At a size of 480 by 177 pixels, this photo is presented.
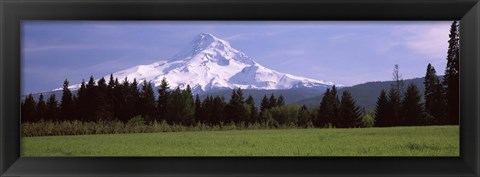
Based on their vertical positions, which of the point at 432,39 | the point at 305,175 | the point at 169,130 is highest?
the point at 432,39

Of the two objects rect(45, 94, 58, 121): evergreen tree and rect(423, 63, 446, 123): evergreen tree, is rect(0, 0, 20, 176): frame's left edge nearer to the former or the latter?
rect(45, 94, 58, 121): evergreen tree

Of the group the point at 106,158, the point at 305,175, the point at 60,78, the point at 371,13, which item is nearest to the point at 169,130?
the point at 106,158

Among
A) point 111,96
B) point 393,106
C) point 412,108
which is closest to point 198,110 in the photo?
point 111,96

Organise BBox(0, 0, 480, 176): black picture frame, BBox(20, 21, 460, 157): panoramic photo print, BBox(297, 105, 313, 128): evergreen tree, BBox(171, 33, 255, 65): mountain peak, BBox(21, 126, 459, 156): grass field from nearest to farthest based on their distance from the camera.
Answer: BBox(0, 0, 480, 176): black picture frame → BBox(21, 126, 459, 156): grass field → BBox(20, 21, 460, 157): panoramic photo print → BBox(297, 105, 313, 128): evergreen tree → BBox(171, 33, 255, 65): mountain peak

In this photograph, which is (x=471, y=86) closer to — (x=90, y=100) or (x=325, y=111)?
(x=325, y=111)

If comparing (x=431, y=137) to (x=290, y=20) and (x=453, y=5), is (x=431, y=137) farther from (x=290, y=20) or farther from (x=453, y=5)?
(x=290, y=20)

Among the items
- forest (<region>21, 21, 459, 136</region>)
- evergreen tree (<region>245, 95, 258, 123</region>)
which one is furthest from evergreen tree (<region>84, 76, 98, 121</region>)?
evergreen tree (<region>245, 95, 258, 123</region>)

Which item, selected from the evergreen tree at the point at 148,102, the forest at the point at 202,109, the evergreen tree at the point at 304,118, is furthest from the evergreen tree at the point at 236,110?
the evergreen tree at the point at 148,102
